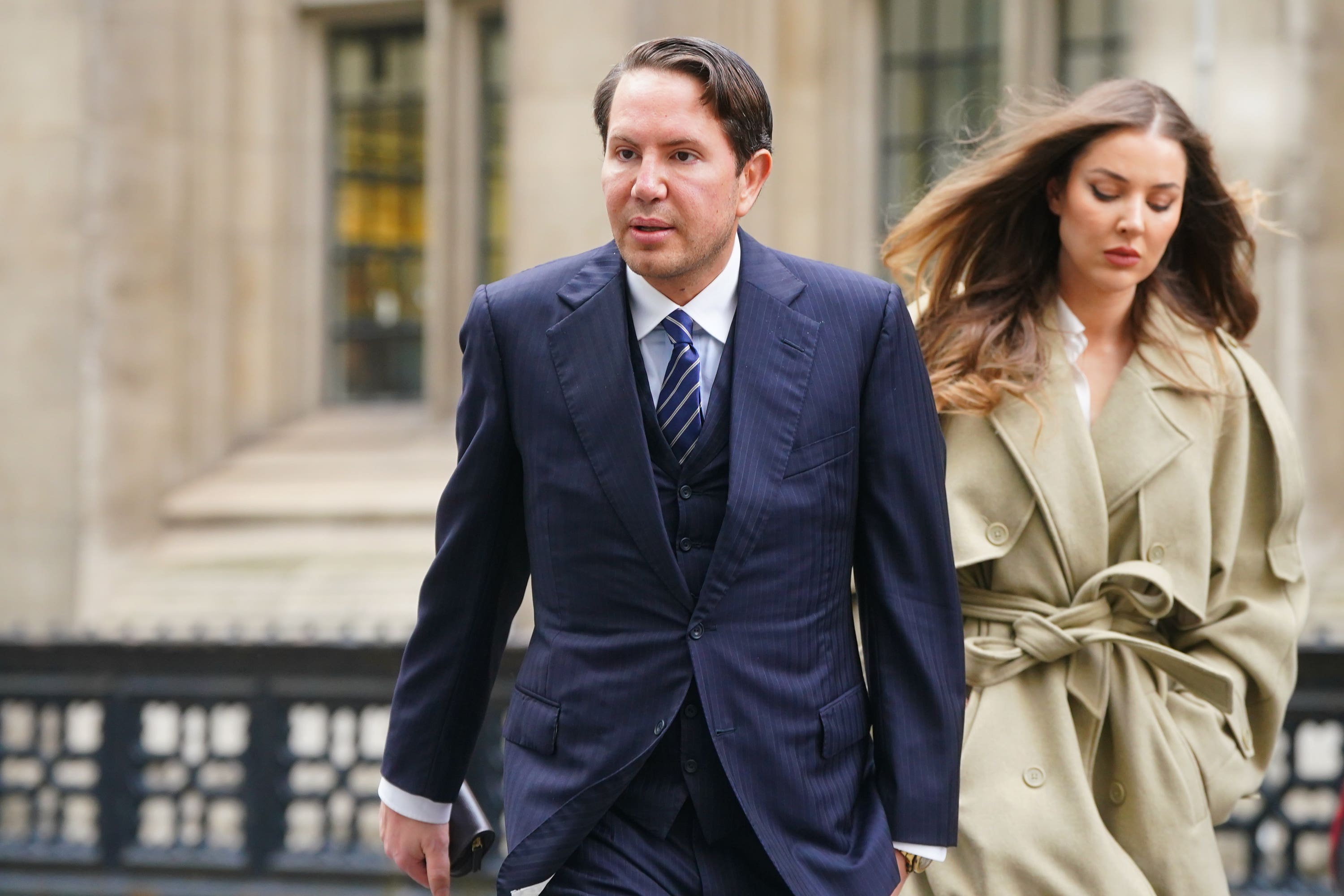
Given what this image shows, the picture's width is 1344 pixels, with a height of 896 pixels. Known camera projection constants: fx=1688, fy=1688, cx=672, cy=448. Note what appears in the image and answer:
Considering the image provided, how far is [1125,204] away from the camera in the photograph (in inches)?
135

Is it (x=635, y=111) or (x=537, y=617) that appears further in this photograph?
(x=537, y=617)

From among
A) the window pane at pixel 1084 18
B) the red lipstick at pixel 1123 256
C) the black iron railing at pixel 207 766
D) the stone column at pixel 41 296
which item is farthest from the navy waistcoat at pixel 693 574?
the stone column at pixel 41 296

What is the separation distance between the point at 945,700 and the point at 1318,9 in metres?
6.37

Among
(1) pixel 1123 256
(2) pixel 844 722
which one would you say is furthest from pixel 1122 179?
(2) pixel 844 722

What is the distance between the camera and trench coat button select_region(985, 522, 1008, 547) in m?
3.38

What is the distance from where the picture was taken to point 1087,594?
11.0ft

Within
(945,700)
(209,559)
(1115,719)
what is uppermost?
(945,700)

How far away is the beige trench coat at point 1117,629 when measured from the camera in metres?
3.28

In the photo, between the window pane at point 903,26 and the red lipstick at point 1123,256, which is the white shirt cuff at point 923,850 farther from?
the window pane at point 903,26

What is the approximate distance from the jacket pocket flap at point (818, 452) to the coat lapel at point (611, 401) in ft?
0.74

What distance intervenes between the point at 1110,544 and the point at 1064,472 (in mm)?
200

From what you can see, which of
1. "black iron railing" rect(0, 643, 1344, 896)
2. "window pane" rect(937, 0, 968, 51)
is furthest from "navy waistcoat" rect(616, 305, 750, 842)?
"window pane" rect(937, 0, 968, 51)

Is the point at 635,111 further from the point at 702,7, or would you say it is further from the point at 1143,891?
the point at 702,7

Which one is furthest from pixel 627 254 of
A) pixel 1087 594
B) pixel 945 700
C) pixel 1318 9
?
pixel 1318 9
